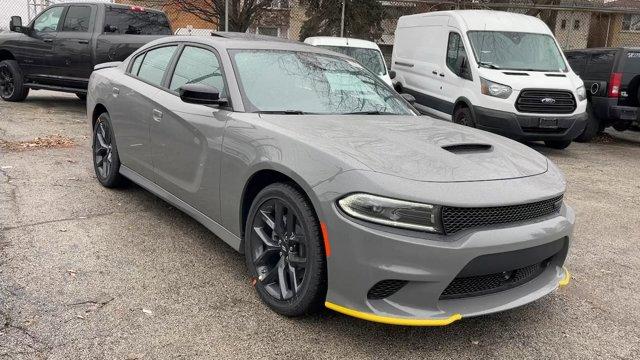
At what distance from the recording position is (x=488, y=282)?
9.19ft

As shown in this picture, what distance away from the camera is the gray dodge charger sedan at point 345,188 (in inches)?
103

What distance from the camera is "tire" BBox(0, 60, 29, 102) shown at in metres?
10.3

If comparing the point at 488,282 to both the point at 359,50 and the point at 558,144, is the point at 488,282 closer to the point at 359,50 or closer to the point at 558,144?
the point at 558,144

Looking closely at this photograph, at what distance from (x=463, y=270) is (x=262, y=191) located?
1202 mm

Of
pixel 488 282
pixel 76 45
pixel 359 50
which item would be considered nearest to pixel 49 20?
pixel 76 45

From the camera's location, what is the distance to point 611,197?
6.39 meters

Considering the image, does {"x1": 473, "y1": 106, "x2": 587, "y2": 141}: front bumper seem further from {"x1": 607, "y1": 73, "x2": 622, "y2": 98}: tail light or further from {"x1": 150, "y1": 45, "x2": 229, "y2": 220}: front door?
{"x1": 150, "y1": 45, "x2": 229, "y2": 220}: front door

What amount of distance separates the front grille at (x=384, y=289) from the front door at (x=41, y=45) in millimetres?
9177

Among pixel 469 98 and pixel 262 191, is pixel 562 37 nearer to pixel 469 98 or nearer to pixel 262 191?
pixel 469 98

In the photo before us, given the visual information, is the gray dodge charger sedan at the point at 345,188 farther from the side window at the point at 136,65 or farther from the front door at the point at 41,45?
the front door at the point at 41,45

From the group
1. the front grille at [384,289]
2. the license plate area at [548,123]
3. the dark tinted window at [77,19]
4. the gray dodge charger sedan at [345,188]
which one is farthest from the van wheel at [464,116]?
the front grille at [384,289]

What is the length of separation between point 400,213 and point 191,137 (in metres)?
1.79

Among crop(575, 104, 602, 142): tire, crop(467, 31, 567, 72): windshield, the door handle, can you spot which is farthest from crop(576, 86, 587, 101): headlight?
the door handle

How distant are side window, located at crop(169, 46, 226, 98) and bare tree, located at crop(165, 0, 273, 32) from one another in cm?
1422
